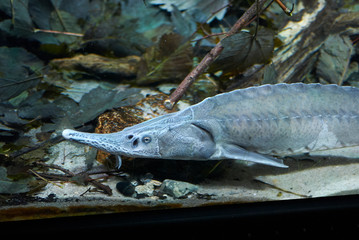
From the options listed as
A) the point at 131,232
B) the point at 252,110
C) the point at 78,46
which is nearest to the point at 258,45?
the point at 252,110

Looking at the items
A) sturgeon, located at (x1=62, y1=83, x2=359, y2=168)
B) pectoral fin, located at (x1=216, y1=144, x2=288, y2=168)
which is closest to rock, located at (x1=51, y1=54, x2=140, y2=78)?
sturgeon, located at (x1=62, y1=83, x2=359, y2=168)

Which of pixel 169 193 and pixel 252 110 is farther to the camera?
pixel 252 110

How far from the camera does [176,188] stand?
2111 mm

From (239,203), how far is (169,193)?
479 millimetres

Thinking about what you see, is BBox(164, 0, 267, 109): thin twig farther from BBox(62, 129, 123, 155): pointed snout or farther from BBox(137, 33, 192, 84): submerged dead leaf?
BBox(62, 129, 123, 155): pointed snout

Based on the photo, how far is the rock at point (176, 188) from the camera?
2.08 m

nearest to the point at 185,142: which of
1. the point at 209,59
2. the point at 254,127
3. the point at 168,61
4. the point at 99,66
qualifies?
the point at 254,127

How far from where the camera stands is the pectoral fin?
219 centimetres

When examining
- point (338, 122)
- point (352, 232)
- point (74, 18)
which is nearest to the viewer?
point (352, 232)

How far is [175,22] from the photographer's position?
14.3ft

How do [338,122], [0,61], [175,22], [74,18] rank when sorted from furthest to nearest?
[74,18], [175,22], [0,61], [338,122]

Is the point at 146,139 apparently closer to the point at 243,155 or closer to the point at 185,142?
the point at 185,142

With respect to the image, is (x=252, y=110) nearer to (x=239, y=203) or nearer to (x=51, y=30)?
(x=239, y=203)

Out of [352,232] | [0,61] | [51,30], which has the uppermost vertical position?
[51,30]
